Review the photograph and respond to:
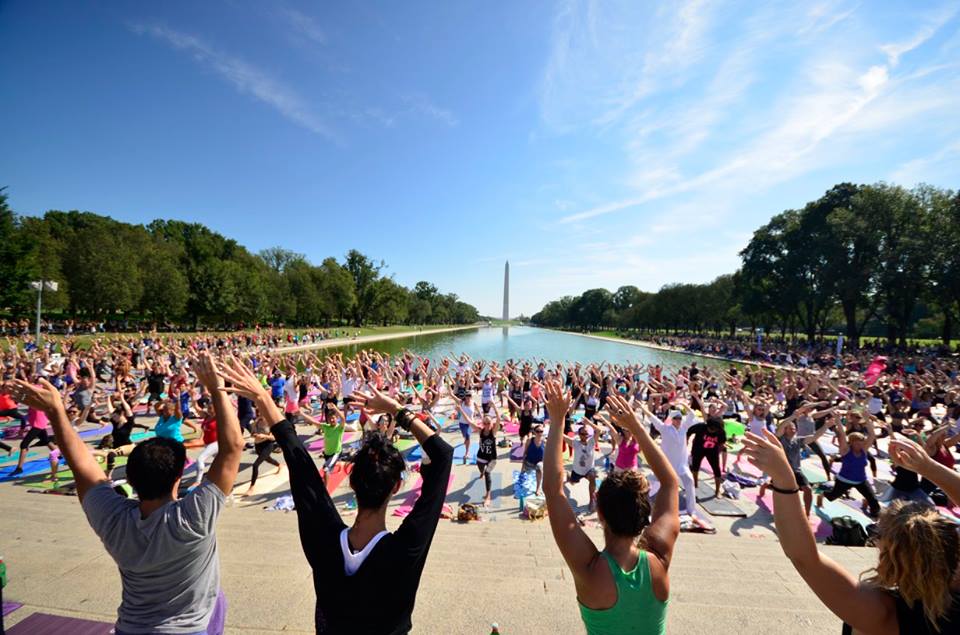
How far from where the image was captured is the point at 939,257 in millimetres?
36906

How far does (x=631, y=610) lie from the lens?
1848 millimetres

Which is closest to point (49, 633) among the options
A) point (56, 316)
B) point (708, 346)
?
point (708, 346)

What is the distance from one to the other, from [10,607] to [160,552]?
10.7 feet

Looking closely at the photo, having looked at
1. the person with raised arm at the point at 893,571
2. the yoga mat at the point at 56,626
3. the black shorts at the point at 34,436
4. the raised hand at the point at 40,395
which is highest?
the raised hand at the point at 40,395

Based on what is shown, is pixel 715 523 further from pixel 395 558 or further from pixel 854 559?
pixel 395 558

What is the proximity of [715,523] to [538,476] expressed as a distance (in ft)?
11.0

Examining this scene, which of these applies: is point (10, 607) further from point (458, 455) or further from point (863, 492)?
point (863, 492)

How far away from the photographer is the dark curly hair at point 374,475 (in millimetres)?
1888

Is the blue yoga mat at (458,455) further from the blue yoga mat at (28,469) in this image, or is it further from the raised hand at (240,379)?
the raised hand at (240,379)

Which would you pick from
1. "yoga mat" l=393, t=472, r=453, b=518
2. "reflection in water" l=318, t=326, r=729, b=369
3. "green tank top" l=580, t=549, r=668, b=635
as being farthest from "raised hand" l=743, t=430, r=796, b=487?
"reflection in water" l=318, t=326, r=729, b=369

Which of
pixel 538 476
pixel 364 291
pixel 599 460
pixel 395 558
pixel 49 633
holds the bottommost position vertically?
pixel 599 460

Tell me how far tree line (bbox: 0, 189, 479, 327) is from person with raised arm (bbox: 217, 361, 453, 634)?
53255 millimetres

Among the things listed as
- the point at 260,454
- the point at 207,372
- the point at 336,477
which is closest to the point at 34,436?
the point at 260,454

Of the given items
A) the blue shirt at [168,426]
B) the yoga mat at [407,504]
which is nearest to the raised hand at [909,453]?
the yoga mat at [407,504]
